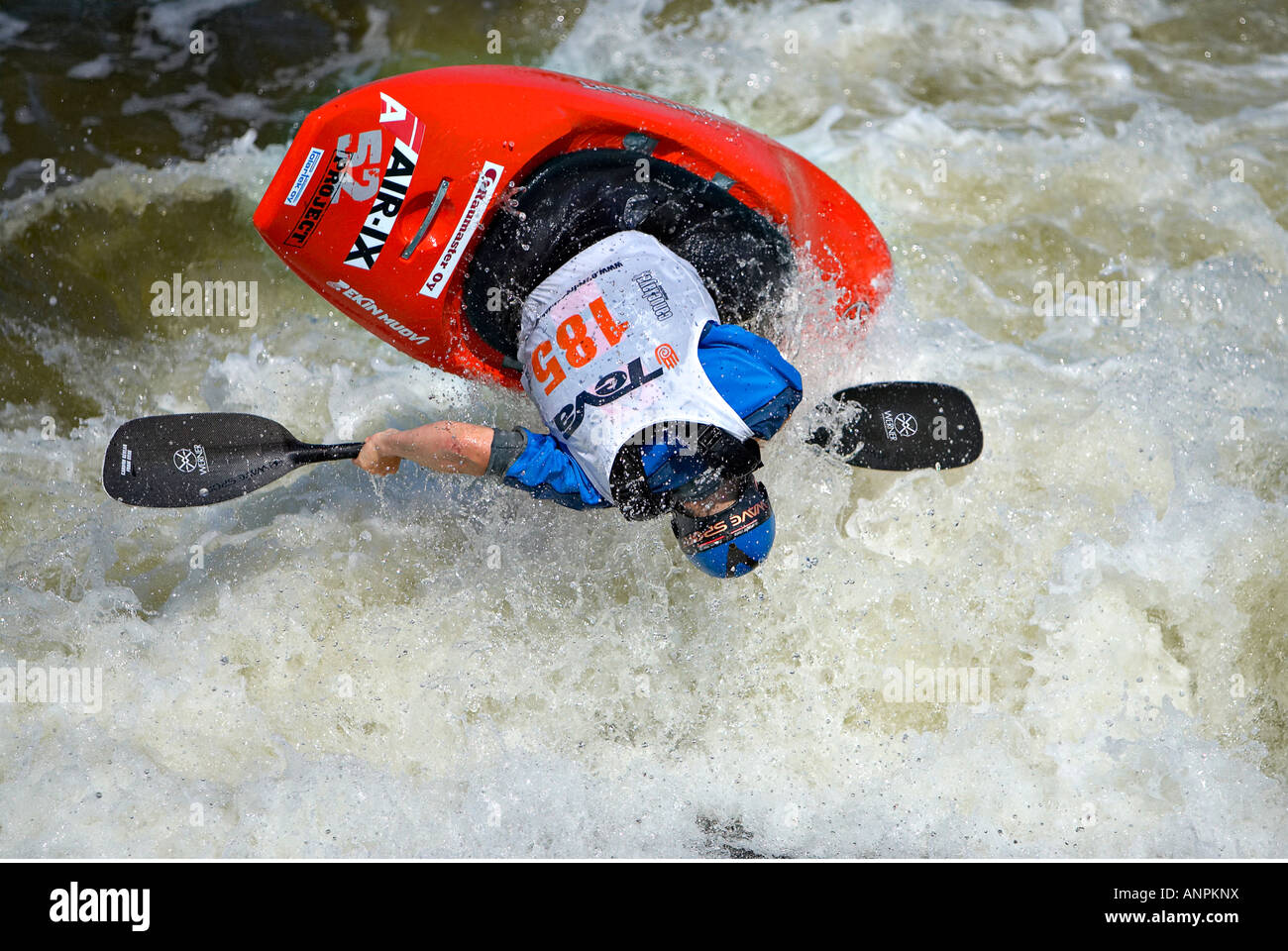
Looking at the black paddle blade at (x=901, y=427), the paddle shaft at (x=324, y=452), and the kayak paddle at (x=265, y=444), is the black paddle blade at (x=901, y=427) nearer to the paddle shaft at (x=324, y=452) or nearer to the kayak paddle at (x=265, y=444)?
the kayak paddle at (x=265, y=444)

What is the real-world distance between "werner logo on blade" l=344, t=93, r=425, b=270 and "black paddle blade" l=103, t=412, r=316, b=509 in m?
0.62

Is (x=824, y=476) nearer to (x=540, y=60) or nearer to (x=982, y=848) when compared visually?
(x=982, y=848)

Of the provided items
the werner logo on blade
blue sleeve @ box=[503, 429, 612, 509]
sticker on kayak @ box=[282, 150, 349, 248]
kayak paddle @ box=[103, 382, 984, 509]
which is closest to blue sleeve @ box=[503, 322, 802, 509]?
blue sleeve @ box=[503, 429, 612, 509]

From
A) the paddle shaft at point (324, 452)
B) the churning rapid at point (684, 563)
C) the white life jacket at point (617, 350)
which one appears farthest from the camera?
the churning rapid at point (684, 563)

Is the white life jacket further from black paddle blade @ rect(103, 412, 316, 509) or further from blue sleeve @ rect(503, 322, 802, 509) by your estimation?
black paddle blade @ rect(103, 412, 316, 509)

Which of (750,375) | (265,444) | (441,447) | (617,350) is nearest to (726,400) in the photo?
(750,375)

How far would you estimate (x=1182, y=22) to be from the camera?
4.12m

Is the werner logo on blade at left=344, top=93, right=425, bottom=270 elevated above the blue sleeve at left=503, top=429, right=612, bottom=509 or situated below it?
above

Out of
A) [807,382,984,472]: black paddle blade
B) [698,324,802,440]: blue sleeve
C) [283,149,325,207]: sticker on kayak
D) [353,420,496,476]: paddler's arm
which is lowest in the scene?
[807,382,984,472]: black paddle blade

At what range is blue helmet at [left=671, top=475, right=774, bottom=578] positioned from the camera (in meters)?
2.43

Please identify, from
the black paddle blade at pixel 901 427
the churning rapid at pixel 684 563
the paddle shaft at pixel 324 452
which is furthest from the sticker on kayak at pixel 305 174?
the black paddle blade at pixel 901 427

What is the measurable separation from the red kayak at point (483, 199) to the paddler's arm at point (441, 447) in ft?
1.25

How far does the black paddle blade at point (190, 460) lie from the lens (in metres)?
2.96

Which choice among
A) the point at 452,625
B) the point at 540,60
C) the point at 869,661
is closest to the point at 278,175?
the point at 452,625
